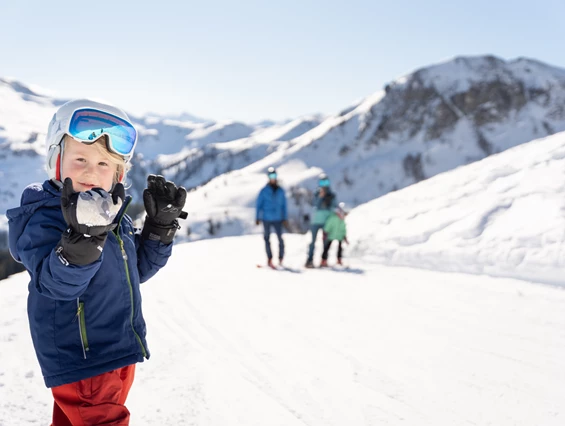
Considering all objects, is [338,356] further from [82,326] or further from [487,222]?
[487,222]

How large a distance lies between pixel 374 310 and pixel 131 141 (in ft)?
12.7

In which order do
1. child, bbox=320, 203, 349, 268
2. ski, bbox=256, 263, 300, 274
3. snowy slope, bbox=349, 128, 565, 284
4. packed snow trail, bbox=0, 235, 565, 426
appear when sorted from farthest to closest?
child, bbox=320, 203, 349, 268 → ski, bbox=256, 263, 300, 274 → snowy slope, bbox=349, 128, 565, 284 → packed snow trail, bbox=0, 235, 565, 426

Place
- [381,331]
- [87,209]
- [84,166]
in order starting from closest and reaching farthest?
[87,209], [84,166], [381,331]

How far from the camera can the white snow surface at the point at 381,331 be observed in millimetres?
2777

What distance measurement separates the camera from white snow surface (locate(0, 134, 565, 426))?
109 inches

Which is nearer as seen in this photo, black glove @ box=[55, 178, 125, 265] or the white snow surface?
black glove @ box=[55, 178, 125, 265]

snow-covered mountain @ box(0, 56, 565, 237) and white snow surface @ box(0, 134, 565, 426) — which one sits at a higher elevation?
snow-covered mountain @ box(0, 56, 565, 237)

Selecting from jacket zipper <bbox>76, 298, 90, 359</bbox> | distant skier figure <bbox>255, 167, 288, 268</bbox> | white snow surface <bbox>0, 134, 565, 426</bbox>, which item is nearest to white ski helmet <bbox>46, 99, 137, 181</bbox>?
jacket zipper <bbox>76, 298, 90, 359</bbox>

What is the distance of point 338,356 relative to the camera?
3.58 metres

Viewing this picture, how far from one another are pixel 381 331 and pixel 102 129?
3503mm

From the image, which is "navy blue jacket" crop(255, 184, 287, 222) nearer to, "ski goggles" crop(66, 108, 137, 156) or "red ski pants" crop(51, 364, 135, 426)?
"ski goggles" crop(66, 108, 137, 156)

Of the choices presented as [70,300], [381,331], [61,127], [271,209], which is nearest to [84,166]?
[61,127]

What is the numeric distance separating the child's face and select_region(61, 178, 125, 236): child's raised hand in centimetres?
34

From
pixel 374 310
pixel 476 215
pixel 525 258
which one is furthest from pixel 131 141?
pixel 476 215
